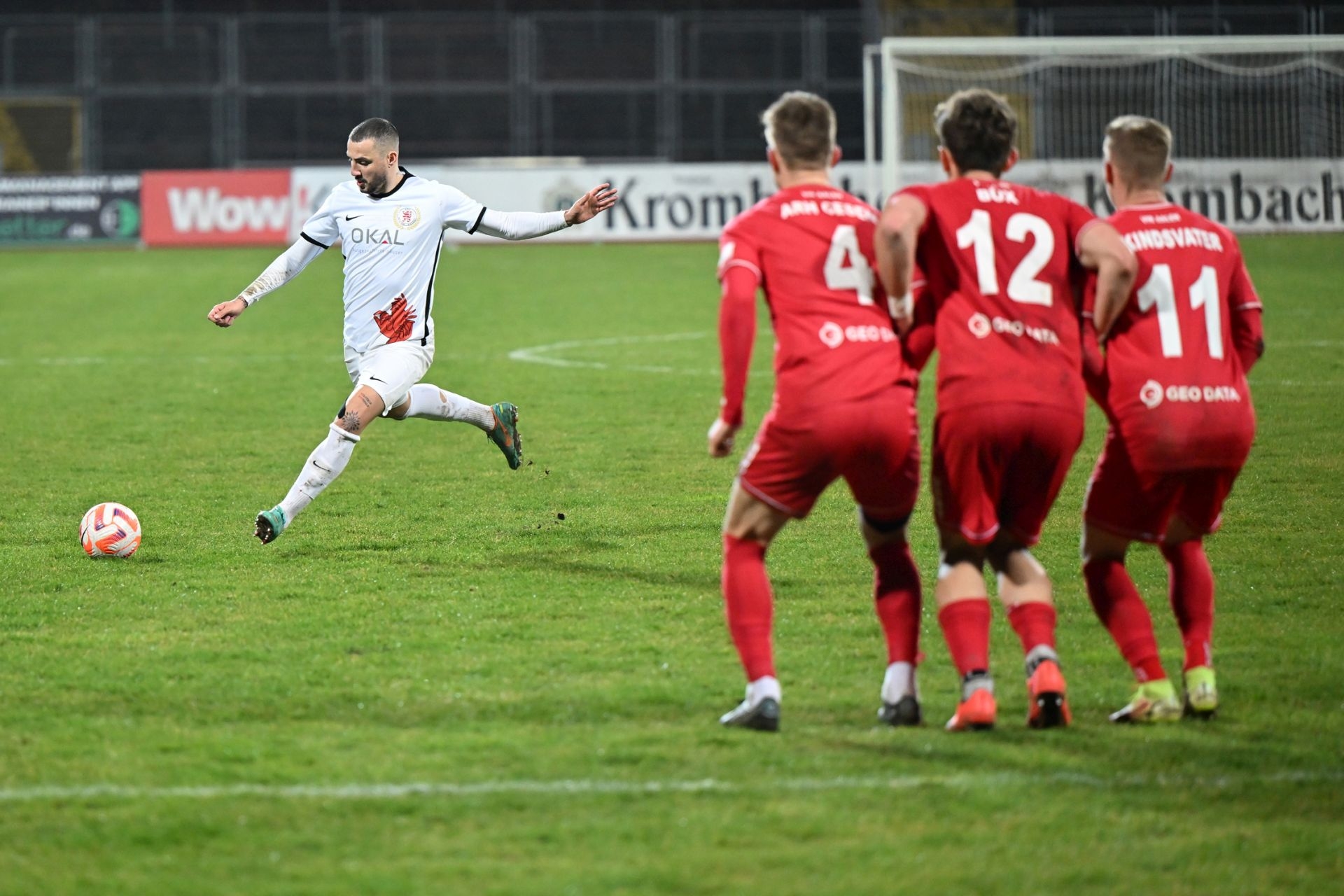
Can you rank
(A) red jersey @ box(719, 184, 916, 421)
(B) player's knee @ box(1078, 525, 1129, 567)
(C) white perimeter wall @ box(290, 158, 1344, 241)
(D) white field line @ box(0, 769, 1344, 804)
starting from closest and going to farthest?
1. (D) white field line @ box(0, 769, 1344, 804)
2. (A) red jersey @ box(719, 184, 916, 421)
3. (B) player's knee @ box(1078, 525, 1129, 567)
4. (C) white perimeter wall @ box(290, 158, 1344, 241)

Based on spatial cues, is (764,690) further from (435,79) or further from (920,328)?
(435,79)

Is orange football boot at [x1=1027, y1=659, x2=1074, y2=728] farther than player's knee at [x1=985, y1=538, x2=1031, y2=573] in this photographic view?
No

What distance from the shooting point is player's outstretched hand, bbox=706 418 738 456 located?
182 inches

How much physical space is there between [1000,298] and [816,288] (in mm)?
518

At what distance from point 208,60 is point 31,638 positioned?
3415 centimetres

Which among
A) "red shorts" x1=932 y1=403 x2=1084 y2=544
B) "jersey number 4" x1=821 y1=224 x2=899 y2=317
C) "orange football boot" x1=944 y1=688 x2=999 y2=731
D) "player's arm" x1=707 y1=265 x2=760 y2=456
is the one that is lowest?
"orange football boot" x1=944 y1=688 x2=999 y2=731

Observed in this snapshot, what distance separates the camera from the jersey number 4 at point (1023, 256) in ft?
15.1

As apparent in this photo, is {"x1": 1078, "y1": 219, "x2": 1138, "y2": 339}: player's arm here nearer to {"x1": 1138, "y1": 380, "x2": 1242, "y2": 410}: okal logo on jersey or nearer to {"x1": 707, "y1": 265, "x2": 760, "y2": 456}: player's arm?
{"x1": 1138, "y1": 380, "x2": 1242, "y2": 410}: okal logo on jersey

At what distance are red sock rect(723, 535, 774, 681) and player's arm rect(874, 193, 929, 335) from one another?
0.86 m

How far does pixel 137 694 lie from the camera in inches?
206

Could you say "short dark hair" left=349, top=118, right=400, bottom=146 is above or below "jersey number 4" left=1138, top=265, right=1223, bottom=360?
above

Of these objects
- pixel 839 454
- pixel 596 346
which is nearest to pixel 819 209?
pixel 839 454

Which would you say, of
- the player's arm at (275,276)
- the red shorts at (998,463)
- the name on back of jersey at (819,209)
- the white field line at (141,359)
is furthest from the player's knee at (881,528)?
the white field line at (141,359)

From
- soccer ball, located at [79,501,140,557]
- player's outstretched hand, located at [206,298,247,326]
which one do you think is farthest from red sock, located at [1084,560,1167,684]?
soccer ball, located at [79,501,140,557]
